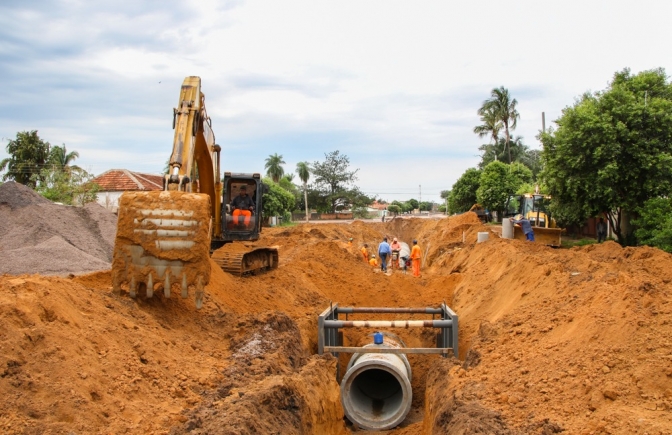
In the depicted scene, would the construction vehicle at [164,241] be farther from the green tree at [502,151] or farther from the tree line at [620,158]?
the green tree at [502,151]

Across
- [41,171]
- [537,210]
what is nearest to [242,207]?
[537,210]

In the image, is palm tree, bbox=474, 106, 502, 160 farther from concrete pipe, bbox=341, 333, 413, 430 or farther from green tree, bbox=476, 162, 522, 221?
concrete pipe, bbox=341, 333, 413, 430

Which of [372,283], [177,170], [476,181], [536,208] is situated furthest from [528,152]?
[177,170]

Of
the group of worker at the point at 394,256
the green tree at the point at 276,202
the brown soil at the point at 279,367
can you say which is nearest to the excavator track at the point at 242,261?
the brown soil at the point at 279,367

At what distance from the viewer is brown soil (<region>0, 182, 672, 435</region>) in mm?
4914

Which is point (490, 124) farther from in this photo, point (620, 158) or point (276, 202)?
point (620, 158)

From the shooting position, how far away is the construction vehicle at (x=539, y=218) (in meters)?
22.0

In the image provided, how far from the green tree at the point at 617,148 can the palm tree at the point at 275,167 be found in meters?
82.1

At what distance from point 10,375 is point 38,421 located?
2.02 ft

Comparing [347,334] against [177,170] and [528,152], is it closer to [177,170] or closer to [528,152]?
[177,170]

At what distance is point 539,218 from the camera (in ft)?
78.5

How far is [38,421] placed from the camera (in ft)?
14.8

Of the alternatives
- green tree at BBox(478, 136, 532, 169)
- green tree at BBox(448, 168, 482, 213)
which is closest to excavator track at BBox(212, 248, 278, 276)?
green tree at BBox(448, 168, 482, 213)

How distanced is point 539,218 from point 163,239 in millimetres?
19358
